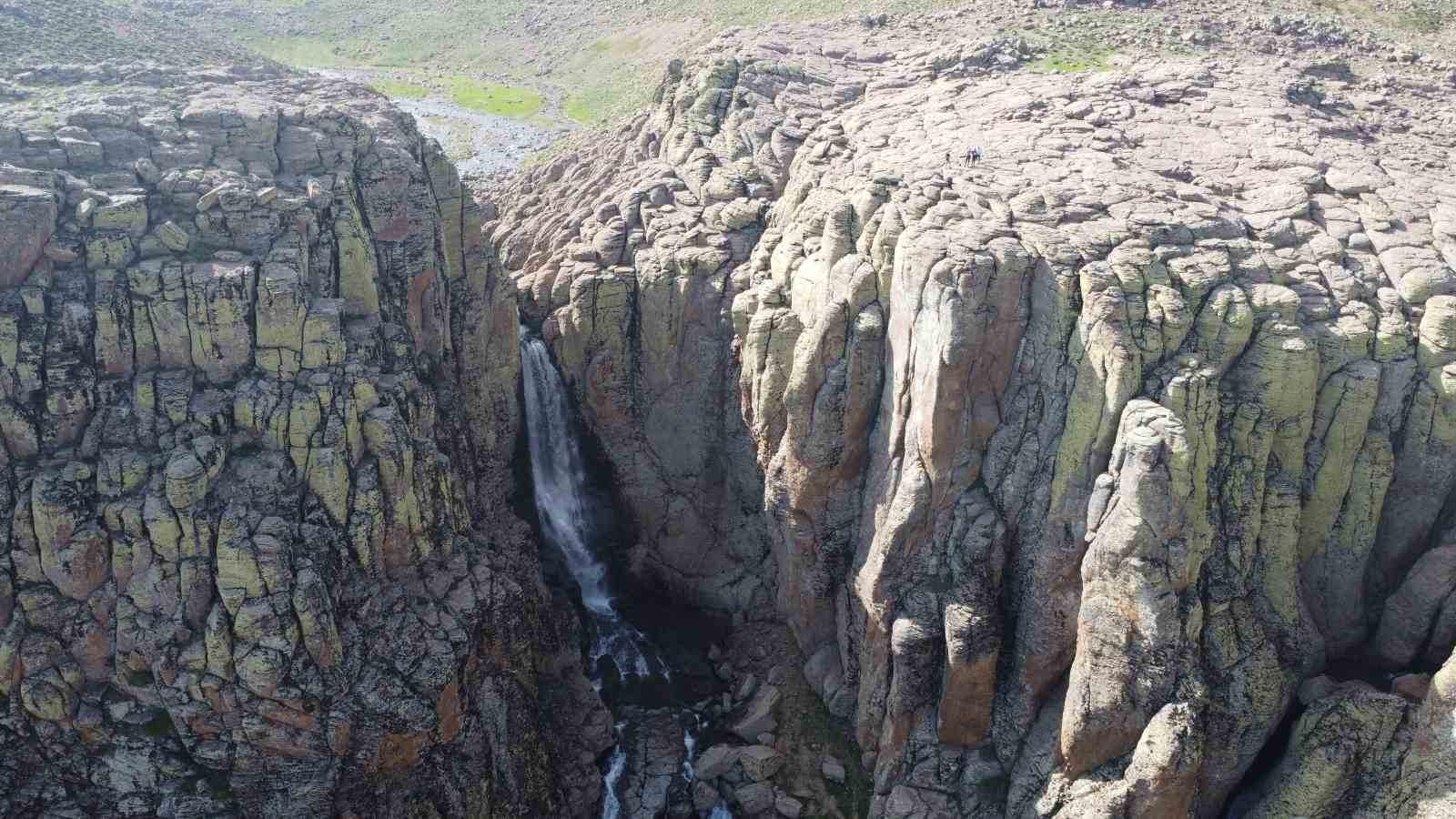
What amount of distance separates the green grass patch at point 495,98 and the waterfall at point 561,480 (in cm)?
3929

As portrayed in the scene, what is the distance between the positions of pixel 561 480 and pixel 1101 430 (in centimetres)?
2752

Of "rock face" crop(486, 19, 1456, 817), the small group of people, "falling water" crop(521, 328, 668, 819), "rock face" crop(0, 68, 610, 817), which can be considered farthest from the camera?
"falling water" crop(521, 328, 668, 819)

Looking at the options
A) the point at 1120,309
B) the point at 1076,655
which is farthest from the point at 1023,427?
the point at 1076,655

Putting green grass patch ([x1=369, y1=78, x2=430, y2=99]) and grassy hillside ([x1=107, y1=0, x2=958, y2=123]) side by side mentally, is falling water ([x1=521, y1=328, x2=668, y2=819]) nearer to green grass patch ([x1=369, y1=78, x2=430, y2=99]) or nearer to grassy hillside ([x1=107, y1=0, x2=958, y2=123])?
grassy hillside ([x1=107, y1=0, x2=958, y2=123])

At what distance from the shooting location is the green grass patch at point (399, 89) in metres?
90.9

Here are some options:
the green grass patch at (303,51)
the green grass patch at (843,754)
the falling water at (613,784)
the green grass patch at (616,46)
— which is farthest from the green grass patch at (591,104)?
the green grass patch at (843,754)

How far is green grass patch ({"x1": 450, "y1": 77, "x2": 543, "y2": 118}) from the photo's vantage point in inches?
3442

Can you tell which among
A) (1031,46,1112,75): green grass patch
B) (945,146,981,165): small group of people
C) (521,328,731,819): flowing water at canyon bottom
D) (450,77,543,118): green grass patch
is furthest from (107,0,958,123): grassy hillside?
(945,146,981,165): small group of people

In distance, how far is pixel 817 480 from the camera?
43.9 meters

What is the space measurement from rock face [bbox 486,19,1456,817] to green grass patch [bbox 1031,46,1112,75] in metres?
7.58

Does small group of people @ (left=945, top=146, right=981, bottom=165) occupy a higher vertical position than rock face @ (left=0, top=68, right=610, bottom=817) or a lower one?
higher

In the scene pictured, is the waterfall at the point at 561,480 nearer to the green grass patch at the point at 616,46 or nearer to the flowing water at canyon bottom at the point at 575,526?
the flowing water at canyon bottom at the point at 575,526

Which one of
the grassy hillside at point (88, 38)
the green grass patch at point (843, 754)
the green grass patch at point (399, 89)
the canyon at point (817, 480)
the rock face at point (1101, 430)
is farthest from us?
the green grass patch at point (399, 89)

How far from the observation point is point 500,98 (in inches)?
3575
